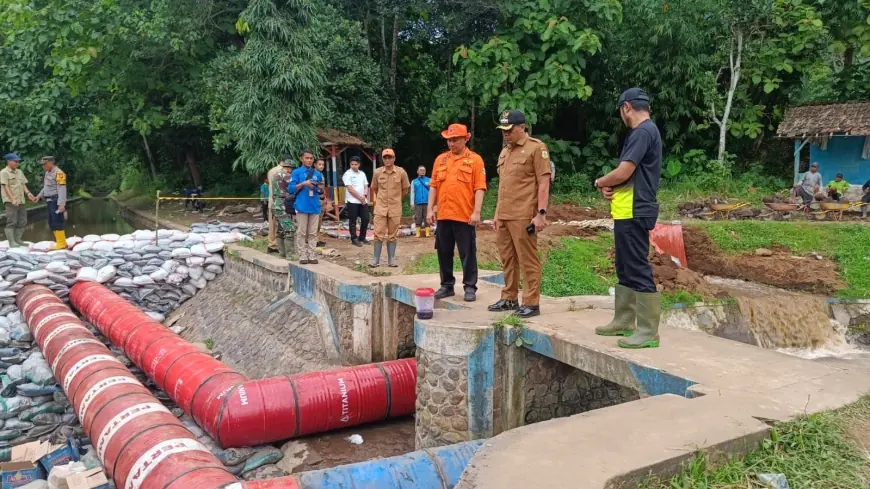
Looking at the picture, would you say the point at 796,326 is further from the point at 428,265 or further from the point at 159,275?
the point at 159,275

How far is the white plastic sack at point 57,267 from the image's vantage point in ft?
33.7

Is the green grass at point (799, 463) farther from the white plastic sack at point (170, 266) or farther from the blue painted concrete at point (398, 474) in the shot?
the white plastic sack at point (170, 266)

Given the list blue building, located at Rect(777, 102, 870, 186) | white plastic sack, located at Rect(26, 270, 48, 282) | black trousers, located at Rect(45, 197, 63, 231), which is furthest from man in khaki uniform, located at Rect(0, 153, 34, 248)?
blue building, located at Rect(777, 102, 870, 186)

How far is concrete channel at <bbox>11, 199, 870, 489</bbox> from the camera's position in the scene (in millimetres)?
2842

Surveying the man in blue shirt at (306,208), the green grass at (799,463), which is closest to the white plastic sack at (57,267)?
the man in blue shirt at (306,208)

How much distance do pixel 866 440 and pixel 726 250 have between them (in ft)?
29.2

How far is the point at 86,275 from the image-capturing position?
10.5 meters

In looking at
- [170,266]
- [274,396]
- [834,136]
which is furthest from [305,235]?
[834,136]

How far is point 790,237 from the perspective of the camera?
448 inches

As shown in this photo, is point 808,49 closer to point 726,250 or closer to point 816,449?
point 726,250

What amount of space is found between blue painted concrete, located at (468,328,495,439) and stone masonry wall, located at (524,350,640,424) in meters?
0.31

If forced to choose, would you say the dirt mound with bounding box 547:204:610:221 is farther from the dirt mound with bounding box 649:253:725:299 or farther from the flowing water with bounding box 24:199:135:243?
the flowing water with bounding box 24:199:135:243

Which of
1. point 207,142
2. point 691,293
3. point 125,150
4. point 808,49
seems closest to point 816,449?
point 691,293

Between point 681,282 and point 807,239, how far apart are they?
4.07 m
